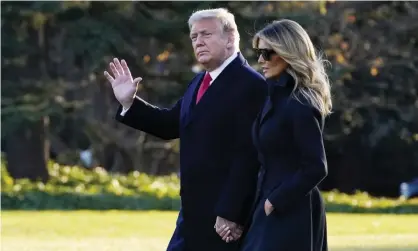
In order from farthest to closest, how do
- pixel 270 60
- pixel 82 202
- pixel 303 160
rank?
pixel 82 202 → pixel 270 60 → pixel 303 160

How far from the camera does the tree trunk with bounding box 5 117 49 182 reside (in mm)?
25734

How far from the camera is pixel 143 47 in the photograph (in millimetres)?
24297

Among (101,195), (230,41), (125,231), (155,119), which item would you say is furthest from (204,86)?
(101,195)

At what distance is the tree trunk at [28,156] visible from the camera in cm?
→ 2573

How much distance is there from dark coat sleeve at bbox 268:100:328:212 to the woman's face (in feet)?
0.71

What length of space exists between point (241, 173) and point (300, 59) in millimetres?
741

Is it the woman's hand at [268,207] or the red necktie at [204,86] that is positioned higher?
the red necktie at [204,86]

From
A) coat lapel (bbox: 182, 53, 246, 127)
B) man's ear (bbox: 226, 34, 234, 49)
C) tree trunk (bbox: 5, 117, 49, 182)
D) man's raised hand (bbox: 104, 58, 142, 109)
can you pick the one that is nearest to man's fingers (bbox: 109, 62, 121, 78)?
man's raised hand (bbox: 104, 58, 142, 109)

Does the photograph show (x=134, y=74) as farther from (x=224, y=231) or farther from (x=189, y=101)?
(x=224, y=231)

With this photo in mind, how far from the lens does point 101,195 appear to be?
22688 mm

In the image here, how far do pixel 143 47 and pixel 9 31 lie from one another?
296 cm

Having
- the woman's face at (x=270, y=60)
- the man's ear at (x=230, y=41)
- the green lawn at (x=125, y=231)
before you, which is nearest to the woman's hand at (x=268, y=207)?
the woman's face at (x=270, y=60)

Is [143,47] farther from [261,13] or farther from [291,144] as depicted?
[291,144]

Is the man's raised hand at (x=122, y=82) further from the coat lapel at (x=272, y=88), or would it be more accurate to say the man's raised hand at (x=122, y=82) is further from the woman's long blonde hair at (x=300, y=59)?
the woman's long blonde hair at (x=300, y=59)
